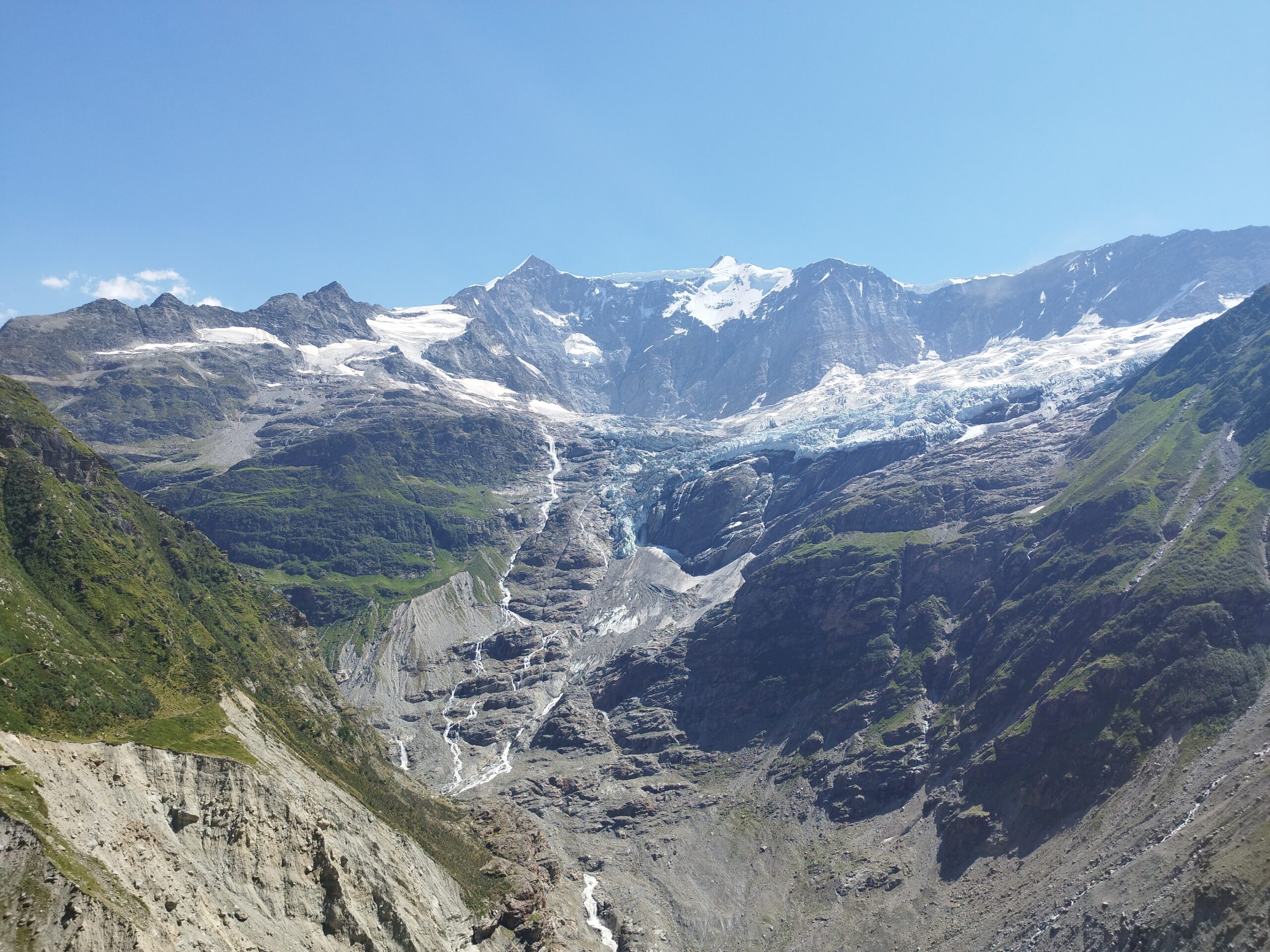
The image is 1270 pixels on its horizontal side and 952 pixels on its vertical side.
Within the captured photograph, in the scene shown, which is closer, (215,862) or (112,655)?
(215,862)

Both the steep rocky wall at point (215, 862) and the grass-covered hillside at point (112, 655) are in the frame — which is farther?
the grass-covered hillside at point (112, 655)

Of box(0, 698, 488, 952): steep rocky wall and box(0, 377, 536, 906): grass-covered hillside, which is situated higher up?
box(0, 377, 536, 906): grass-covered hillside

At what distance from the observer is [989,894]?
638ft

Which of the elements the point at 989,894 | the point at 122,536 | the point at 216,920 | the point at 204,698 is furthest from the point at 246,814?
the point at 989,894

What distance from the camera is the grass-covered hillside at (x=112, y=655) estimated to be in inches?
4469

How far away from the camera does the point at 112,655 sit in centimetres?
13850

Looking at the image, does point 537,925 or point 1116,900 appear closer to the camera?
point 1116,900

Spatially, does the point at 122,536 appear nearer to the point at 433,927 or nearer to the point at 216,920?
the point at 433,927

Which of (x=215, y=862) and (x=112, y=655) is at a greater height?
(x=112, y=655)

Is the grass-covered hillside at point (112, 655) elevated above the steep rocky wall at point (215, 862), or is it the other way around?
the grass-covered hillside at point (112, 655)

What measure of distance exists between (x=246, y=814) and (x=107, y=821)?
83.3ft

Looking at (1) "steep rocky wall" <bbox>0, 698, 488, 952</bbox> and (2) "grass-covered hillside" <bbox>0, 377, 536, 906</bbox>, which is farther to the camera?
(2) "grass-covered hillside" <bbox>0, 377, 536, 906</bbox>

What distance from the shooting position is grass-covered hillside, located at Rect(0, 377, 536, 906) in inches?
4469

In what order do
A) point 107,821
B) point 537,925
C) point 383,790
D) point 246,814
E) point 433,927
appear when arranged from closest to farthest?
point 107,821 < point 246,814 < point 433,927 < point 537,925 < point 383,790
